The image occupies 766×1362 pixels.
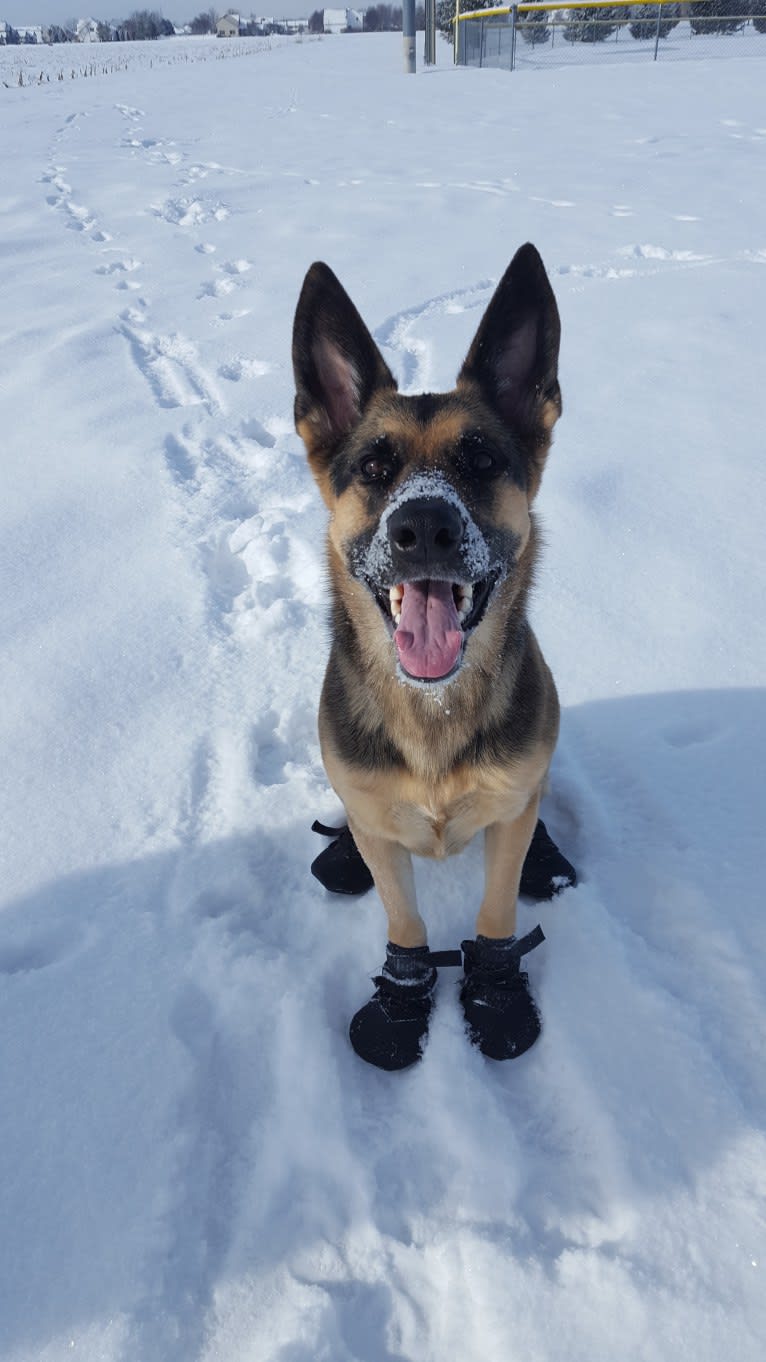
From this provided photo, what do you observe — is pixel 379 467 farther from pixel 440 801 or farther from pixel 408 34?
pixel 408 34

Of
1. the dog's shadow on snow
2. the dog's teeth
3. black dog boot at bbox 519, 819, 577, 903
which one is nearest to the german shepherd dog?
the dog's teeth

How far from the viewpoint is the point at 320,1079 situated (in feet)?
7.31

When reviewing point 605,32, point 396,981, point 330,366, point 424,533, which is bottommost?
point 396,981

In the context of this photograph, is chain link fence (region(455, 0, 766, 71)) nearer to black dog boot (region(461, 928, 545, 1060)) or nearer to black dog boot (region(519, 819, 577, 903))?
black dog boot (region(519, 819, 577, 903))

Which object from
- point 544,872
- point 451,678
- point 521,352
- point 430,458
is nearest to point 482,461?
point 430,458

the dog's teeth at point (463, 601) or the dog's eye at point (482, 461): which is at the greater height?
the dog's eye at point (482, 461)

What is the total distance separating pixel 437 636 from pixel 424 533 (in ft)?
1.01

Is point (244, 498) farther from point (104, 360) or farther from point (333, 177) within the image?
point (333, 177)

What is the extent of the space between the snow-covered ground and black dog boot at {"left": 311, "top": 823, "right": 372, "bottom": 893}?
0.24ft

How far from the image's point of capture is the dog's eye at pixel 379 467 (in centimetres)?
235

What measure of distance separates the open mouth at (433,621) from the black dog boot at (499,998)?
94 centimetres

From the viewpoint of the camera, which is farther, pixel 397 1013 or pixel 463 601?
pixel 397 1013

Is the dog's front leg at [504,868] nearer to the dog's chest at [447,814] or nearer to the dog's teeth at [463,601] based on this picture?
the dog's chest at [447,814]

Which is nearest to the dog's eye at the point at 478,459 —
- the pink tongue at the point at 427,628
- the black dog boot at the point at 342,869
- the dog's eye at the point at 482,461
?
the dog's eye at the point at 482,461
